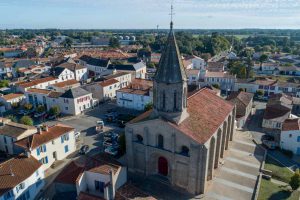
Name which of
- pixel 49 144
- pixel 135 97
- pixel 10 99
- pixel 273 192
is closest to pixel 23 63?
pixel 10 99

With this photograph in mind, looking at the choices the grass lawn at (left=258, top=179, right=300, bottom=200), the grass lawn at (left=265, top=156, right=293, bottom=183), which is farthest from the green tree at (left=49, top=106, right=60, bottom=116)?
the grass lawn at (left=258, top=179, right=300, bottom=200)

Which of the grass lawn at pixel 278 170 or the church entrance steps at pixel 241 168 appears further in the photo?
the grass lawn at pixel 278 170

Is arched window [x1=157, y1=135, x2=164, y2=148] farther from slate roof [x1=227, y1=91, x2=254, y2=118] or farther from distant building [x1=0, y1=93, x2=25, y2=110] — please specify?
distant building [x1=0, y1=93, x2=25, y2=110]

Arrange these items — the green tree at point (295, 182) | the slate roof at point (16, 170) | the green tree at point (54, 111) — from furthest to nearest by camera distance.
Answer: the green tree at point (54, 111) → the green tree at point (295, 182) → the slate roof at point (16, 170)

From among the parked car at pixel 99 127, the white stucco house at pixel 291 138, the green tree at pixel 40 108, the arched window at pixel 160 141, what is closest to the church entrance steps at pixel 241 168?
the arched window at pixel 160 141

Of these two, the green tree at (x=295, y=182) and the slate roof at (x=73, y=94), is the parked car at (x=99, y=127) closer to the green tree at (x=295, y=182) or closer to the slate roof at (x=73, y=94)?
the slate roof at (x=73, y=94)

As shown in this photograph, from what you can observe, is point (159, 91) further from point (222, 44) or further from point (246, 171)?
point (222, 44)

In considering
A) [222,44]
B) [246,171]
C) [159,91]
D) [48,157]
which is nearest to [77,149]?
[48,157]
